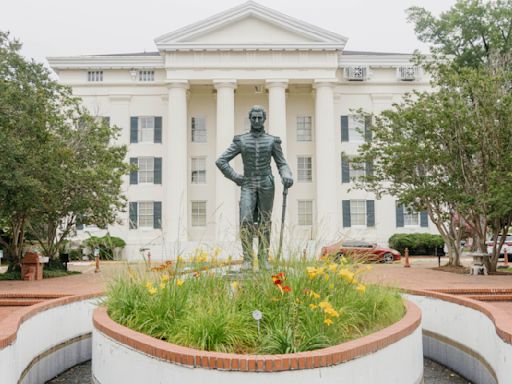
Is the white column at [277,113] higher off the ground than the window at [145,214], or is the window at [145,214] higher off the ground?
the white column at [277,113]

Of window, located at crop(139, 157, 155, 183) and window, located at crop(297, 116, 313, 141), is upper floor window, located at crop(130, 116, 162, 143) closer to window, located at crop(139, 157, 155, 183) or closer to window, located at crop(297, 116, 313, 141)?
window, located at crop(139, 157, 155, 183)

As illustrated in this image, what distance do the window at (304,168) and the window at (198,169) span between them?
6.58 meters

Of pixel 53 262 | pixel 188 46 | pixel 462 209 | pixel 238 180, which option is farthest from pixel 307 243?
pixel 188 46

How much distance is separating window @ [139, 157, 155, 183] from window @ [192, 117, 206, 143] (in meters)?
3.28

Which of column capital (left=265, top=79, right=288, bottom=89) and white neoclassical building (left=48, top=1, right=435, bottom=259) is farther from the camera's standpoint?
column capital (left=265, top=79, right=288, bottom=89)

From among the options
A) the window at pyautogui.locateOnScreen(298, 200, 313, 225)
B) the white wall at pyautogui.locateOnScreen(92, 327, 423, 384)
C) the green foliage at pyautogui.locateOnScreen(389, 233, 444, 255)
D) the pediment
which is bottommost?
the green foliage at pyautogui.locateOnScreen(389, 233, 444, 255)

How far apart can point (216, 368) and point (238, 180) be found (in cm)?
482

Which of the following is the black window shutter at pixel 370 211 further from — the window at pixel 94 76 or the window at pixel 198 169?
the window at pixel 94 76

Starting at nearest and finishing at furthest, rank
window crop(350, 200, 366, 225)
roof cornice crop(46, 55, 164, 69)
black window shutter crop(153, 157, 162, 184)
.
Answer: black window shutter crop(153, 157, 162, 184)
window crop(350, 200, 366, 225)
roof cornice crop(46, 55, 164, 69)

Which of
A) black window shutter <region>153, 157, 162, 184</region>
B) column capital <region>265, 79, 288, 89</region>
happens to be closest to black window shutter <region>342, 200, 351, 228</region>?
column capital <region>265, 79, 288, 89</region>

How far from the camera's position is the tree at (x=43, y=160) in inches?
619

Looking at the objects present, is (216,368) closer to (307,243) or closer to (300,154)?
(307,243)

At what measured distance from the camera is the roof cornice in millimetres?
38688

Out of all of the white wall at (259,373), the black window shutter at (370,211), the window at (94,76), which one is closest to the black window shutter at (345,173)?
the black window shutter at (370,211)
